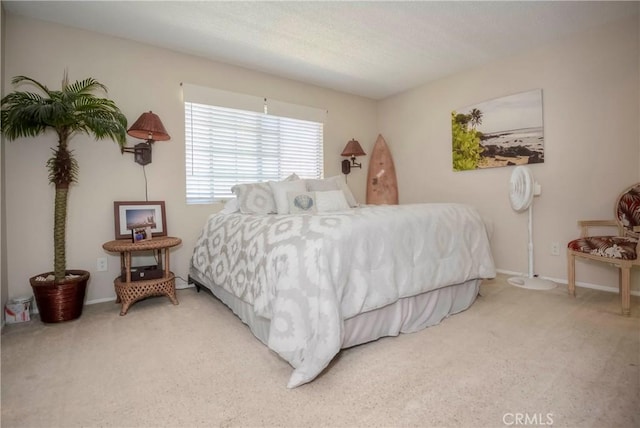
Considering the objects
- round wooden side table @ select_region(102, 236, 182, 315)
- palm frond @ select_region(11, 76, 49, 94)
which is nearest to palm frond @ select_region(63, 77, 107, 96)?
palm frond @ select_region(11, 76, 49, 94)

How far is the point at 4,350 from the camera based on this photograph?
177cm

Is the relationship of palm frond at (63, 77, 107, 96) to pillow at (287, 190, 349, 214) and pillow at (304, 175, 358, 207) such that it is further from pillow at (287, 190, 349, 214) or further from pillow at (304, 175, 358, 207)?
pillow at (304, 175, 358, 207)

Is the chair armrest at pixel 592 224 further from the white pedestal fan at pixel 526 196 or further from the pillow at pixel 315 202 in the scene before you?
the pillow at pixel 315 202

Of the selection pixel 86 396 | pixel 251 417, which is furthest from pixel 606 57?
pixel 86 396

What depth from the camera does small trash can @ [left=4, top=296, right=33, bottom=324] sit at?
2.19 m

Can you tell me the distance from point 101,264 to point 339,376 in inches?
93.6

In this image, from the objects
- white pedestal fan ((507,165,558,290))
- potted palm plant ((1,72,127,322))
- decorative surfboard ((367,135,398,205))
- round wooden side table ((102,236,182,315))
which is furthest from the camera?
decorative surfboard ((367,135,398,205))

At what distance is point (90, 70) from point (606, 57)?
444cm

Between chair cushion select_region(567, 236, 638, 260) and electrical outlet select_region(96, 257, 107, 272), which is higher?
chair cushion select_region(567, 236, 638, 260)

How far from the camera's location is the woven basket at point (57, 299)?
2156mm

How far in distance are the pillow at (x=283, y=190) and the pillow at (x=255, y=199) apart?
2.4 inches

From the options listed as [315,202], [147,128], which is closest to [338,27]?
[315,202]

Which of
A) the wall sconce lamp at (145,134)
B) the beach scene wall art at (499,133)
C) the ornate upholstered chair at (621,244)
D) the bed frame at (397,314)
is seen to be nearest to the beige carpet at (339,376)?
the bed frame at (397,314)

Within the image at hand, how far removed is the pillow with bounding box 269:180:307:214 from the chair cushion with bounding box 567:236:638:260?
234 centimetres
